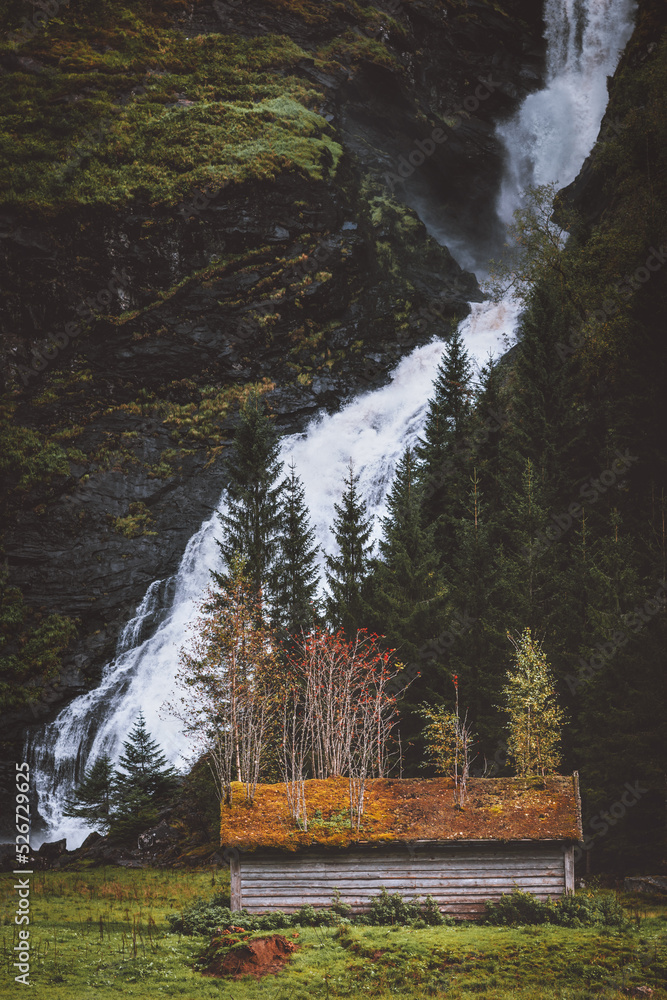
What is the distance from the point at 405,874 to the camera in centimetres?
1683

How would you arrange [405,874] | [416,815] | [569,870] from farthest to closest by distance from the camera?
[416,815] < [405,874] < [569,870]

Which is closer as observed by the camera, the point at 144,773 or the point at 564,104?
the point at 144,773

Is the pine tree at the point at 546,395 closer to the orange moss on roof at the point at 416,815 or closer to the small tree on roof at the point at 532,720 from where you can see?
the small tree on roof at the point at 532,720

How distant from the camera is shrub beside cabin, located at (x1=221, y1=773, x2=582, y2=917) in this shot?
1661 centimetres

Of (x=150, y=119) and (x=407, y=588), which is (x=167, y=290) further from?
(x=407, y=588)

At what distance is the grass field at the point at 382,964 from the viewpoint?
42.6ft

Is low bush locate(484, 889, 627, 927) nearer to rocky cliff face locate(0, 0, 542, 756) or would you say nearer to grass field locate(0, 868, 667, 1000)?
grass field locate(0, 868, 667, 1000)

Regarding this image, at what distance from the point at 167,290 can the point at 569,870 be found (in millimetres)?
40232

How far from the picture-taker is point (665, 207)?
31.9 meters

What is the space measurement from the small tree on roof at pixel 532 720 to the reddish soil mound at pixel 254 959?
7789 mm

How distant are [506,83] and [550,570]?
52871 mm

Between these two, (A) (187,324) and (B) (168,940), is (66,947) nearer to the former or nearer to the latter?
(B) (168,940)

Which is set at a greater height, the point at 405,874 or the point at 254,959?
the point at 405,874

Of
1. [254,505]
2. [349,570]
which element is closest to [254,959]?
[349,570]
